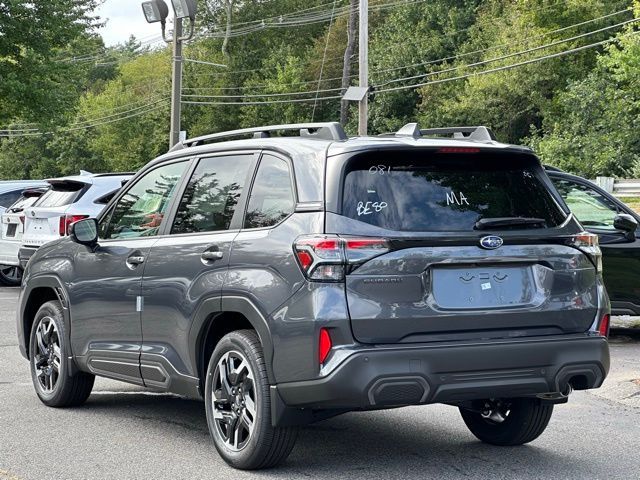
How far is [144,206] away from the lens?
7312 millimetres

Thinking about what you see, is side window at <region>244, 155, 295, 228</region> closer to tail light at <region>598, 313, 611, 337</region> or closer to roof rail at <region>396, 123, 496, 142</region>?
roof rail at <region>396, 123, 496, 142</region>

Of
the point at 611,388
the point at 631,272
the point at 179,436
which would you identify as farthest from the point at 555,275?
the point at 631,272

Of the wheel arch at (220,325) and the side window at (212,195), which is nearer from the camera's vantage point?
the wheel arch at (220,325)

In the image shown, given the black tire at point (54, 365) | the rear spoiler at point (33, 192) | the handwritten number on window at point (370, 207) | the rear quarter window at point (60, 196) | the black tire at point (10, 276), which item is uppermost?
the handwritten number on window at point (370, 207)

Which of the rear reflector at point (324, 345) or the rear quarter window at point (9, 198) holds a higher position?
the rear reflector at point (324, 345)

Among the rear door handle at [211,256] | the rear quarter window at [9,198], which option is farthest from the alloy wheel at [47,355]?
the rear quarter window at [9,198]

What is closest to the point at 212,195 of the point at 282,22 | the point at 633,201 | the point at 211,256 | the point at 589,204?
the point at 211,256

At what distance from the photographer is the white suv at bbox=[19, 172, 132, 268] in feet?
52.7

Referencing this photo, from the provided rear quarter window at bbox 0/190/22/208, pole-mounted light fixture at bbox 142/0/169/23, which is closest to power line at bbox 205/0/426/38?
pole-mounted light fixture at bbox 142/0/169/23

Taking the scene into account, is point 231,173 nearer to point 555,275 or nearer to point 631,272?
point 555,275

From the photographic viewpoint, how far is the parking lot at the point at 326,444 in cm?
607

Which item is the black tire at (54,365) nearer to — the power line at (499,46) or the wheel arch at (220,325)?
the wheel arch at (220,325)

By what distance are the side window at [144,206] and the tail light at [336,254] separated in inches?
67.5

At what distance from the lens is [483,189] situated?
5977mm
